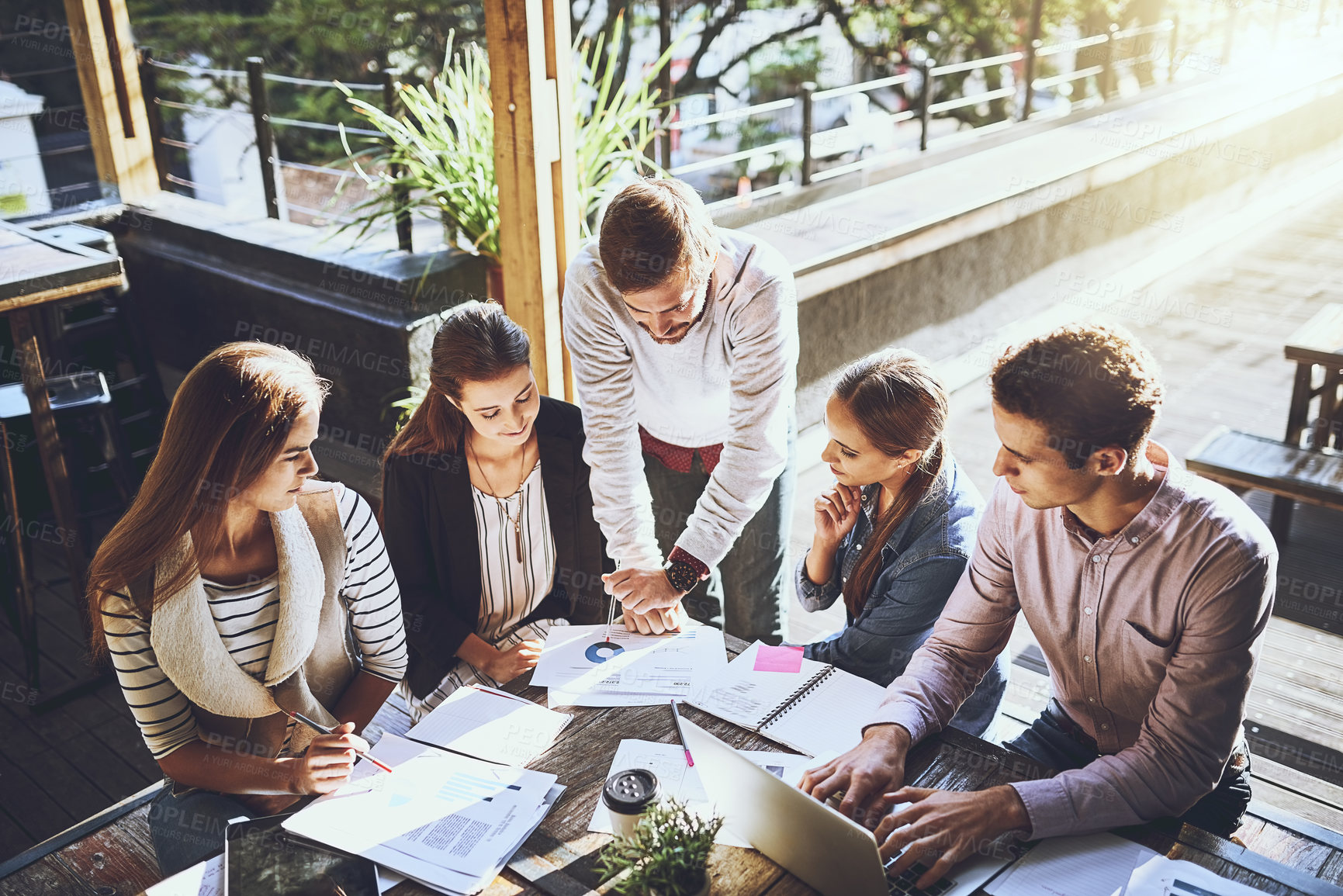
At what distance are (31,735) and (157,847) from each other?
1.84 meters

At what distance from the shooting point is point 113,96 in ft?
14.1

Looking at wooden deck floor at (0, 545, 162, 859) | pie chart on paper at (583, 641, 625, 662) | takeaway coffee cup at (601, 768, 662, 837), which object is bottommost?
wooden deck floor at (0, 545, 162, 859)

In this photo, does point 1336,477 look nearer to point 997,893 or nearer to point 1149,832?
point 1149,832

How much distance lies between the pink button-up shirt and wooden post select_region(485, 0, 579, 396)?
1720 millimetres

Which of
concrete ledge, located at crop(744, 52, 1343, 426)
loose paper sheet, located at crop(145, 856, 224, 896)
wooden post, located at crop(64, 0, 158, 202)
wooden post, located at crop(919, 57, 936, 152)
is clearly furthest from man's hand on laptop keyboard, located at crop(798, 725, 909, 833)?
wooden post, located at crop(919, 57, 936, 152)

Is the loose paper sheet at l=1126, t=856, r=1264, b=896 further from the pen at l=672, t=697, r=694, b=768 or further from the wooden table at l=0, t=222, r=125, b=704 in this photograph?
the wooden table at l=0, t=222, r=125, b=704

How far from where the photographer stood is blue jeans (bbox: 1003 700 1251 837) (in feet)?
5.21

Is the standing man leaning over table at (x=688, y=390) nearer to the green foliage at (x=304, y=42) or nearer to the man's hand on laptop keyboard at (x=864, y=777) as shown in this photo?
the man's hand on laptop keyboard at (x=864, y=777)

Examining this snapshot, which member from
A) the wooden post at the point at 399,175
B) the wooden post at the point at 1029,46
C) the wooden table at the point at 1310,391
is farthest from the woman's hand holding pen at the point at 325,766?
the wooden post at the point at 1029,46

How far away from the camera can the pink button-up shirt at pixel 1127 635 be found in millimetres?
1376

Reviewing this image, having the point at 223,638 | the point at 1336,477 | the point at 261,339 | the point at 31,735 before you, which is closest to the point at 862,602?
the point at 223,638

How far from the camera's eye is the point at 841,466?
189 centimetres

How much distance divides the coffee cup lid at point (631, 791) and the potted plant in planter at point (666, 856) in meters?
0.04

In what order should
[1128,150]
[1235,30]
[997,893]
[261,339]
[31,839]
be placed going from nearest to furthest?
[997,893] < [31,839] < [261,339] < [1128,150] < [1235,30]
